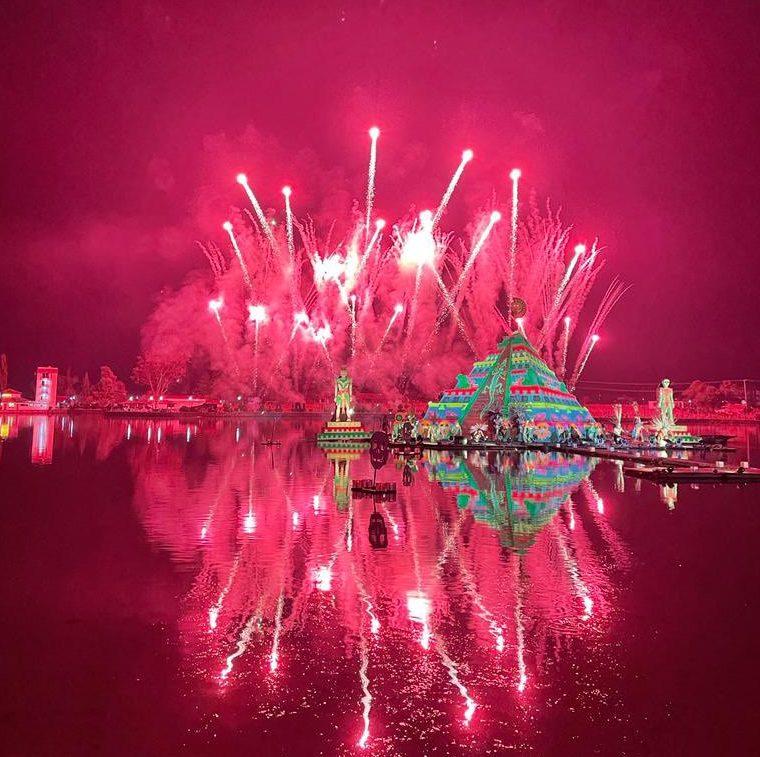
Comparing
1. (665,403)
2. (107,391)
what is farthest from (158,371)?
(665,403)

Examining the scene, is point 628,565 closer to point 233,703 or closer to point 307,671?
point 307,671

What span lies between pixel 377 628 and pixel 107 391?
105293 millimetres

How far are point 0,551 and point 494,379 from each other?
35.2 metres

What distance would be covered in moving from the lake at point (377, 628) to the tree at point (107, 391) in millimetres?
92499

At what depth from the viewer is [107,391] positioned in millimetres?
104875

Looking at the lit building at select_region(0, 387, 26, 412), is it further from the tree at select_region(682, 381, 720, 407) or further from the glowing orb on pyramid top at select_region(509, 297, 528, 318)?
the tree at select_region(682, 381, 720, 407)

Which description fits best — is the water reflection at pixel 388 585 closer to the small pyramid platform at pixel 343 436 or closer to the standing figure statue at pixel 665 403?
the small pyramid platform at pixel 343 436

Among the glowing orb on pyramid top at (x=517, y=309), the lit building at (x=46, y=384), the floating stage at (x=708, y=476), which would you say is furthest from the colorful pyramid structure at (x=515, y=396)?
the lit building at (x=46, y=384)

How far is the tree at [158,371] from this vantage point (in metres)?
89.3

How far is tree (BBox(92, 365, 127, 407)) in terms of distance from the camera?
4087 inches

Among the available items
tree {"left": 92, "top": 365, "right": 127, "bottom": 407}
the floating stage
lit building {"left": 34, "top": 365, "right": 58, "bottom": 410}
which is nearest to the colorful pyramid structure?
the floating stage

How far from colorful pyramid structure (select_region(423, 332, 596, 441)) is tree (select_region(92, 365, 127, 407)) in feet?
239

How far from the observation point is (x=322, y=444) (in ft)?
130

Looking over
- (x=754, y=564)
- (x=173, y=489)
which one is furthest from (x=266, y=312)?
(x=754, y=564)
